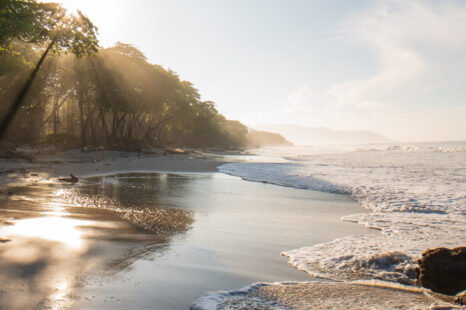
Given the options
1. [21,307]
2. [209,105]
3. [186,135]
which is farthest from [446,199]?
[186,135]

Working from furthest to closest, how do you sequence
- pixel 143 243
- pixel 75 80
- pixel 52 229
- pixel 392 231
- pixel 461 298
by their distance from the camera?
pixel 75 80 < pixel 392 231 < pixel 52 229 < pixel 143 243 < pixel 461 298

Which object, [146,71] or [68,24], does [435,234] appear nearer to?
[68,24]

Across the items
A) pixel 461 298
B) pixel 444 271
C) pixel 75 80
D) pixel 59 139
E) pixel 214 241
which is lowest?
pixel 214 241

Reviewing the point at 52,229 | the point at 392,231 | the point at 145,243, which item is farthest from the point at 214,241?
the point at 392,231

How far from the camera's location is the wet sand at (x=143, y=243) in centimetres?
281

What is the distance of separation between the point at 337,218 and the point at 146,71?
Result: 36972mm

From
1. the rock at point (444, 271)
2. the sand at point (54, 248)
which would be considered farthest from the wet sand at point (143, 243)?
the rock at point (444, 271)

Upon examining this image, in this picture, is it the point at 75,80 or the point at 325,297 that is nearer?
the point at 325,297

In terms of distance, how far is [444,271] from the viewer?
9.87 feet

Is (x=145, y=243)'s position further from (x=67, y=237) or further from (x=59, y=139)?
(x=59, y=139)

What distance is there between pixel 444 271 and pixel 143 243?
11.8 feet

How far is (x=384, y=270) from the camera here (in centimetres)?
378

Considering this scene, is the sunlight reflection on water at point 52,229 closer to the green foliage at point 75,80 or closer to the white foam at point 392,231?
the white foam at point 392,231

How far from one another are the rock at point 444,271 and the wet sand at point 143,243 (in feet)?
4.02
